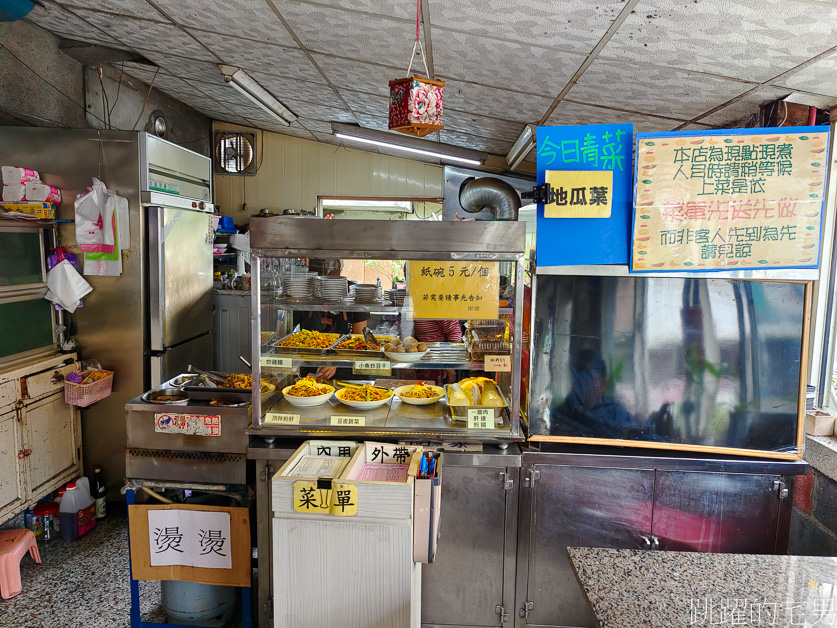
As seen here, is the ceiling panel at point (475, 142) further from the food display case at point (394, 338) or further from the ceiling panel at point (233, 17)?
the food display case at point (394, 338)

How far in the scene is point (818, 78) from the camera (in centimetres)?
275

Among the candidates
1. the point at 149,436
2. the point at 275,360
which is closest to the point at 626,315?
the point at 275,360

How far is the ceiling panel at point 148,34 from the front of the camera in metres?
4.14

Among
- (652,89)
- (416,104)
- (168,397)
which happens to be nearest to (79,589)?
(168,397)

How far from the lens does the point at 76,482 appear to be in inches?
161

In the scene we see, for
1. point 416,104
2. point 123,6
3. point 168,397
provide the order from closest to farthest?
point 416,104 < point 168,397 < point 123,6

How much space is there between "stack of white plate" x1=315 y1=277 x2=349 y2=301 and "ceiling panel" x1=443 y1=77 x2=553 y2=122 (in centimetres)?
226

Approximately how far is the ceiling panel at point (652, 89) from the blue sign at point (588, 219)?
89cm

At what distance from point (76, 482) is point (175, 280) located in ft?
5.73

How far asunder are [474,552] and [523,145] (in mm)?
4199

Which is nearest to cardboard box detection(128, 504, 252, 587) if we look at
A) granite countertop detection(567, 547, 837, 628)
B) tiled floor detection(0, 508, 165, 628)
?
tiled floor detection(0, 508, 165, 628)

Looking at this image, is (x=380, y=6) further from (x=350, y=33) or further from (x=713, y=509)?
(x=713, y=509)

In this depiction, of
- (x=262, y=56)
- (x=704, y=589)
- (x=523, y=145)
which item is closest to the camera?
(x=704, y=589)

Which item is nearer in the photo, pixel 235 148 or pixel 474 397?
pixel 474 397
